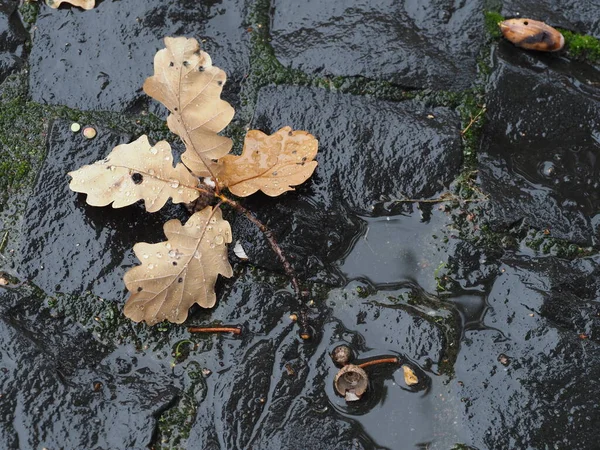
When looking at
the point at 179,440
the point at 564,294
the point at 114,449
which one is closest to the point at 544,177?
the point at 564,294

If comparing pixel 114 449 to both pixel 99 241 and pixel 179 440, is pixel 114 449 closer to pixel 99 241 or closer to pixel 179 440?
pixel 179 440

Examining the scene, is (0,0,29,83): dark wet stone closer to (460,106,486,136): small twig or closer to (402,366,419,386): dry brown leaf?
(460,106,486,136): small twig

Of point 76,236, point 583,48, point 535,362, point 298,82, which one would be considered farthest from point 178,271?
point 583,48

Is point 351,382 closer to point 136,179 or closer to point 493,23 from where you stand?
point 136,179

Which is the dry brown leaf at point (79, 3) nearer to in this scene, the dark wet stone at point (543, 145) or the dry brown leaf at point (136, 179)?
the dry brown leaf at point (136, 179)

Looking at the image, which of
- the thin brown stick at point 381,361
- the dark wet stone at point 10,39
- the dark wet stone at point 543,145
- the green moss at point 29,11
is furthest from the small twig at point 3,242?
the dark wet stone at point 543,145

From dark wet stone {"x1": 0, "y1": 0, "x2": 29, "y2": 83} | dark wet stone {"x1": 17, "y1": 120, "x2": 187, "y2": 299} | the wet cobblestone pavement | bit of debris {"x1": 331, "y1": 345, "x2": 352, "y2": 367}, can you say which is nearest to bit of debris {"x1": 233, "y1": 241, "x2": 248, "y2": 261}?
the wet cobblestone pavement
